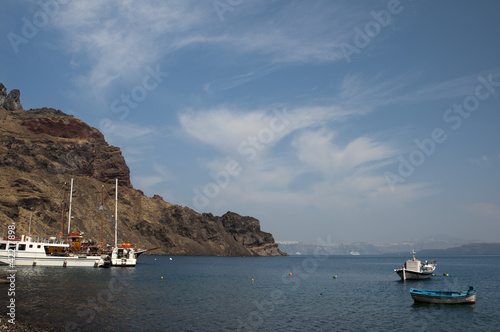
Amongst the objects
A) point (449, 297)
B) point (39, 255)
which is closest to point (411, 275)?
point (449, 297)

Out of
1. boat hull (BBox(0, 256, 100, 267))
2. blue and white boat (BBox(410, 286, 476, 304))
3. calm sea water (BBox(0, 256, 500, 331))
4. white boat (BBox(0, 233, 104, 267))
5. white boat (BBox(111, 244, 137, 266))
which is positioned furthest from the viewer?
white boat (BBox(111, 244, 137, 266))

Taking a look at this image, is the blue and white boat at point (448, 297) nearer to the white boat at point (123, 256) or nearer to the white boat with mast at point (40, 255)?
the white boat with mast at point (40, 255)

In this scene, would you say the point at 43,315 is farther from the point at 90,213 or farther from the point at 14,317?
the point at 90,213

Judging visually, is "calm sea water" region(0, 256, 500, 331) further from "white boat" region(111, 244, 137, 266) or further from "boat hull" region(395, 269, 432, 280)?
"white boat" region(111, 244, 137, 266)

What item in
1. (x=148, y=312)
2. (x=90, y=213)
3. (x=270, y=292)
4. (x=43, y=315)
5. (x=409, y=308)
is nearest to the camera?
(x=43, y=315)

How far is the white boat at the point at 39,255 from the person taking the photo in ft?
249

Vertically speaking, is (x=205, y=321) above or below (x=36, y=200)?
below

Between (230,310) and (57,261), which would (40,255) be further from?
(230,310)

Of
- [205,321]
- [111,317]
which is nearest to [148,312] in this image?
[111,317]

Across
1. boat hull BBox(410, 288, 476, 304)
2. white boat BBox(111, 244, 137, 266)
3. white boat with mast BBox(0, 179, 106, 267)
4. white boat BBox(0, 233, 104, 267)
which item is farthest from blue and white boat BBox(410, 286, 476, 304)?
white boat BBox(111, 244, 137, 266)

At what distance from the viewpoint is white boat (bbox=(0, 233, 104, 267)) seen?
75.8m

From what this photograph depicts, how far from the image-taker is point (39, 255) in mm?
79375

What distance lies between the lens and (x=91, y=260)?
85.2 metres

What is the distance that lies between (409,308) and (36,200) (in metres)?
144
